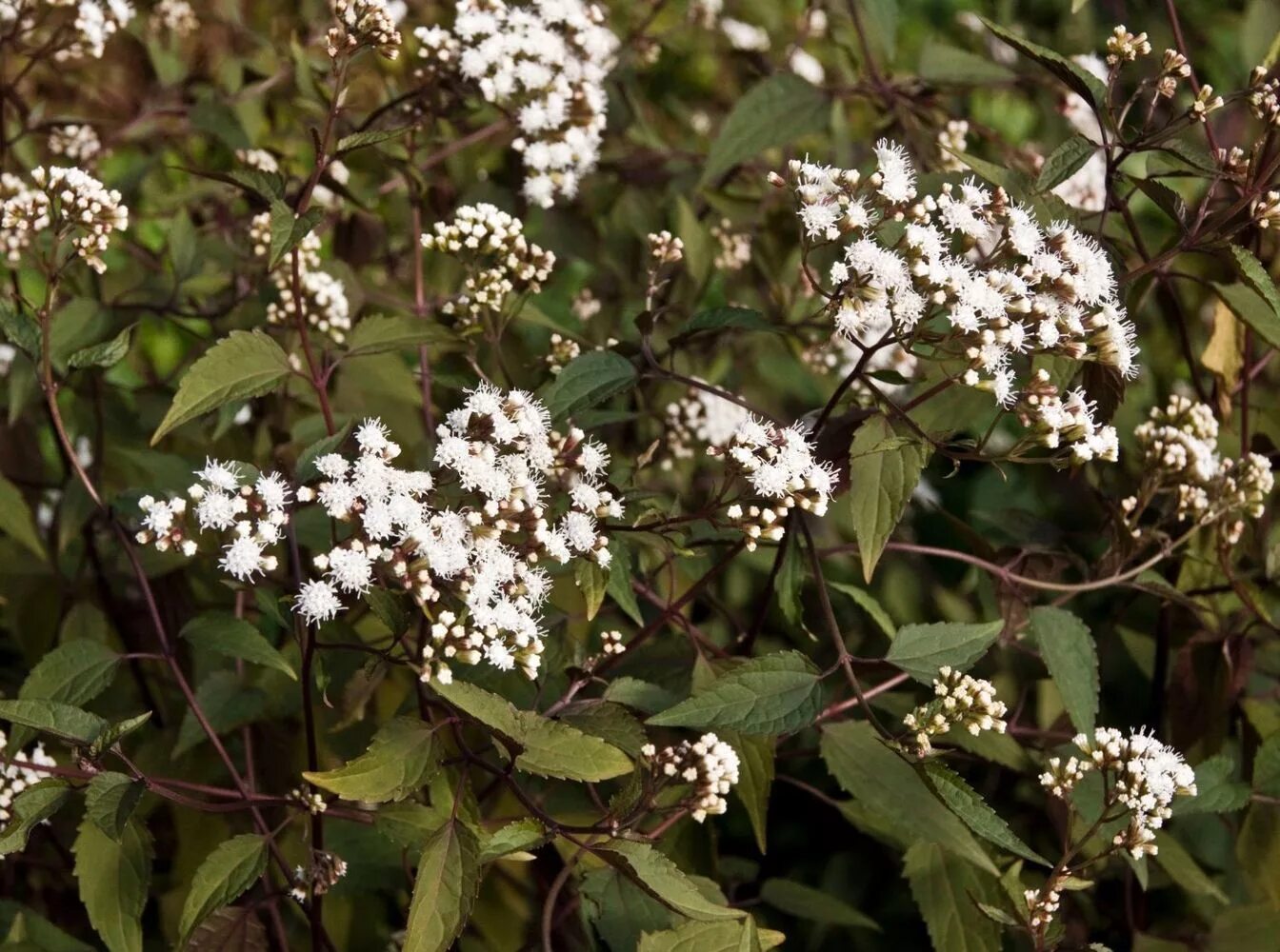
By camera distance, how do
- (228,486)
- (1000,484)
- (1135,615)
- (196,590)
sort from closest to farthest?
(228,486) → (196,590) → (1135,615) → (1000,484)

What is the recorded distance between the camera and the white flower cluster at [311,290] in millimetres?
1924

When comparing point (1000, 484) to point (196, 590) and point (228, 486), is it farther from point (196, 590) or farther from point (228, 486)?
point (228, 486)

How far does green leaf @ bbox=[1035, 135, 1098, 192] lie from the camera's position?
1484 millimetres

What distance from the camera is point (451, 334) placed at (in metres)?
1.68

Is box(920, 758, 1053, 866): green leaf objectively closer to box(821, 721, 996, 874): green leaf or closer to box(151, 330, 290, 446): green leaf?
box(821, 721, 996, 874): green leaf

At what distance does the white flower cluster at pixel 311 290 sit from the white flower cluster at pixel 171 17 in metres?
1.11

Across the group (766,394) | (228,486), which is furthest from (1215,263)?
(228,486)

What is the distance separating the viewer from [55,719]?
1.36m

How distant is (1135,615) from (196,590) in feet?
5.52

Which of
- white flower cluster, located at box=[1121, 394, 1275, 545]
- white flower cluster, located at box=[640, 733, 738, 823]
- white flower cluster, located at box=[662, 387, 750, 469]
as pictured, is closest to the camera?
white flower cluster, located at box=[640, 733, 738, 823]

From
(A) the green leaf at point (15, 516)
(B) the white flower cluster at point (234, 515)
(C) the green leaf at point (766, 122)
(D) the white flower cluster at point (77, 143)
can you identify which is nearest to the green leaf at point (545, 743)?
(B) the white flower cluster at point (234, 515)

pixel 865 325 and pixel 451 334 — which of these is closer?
pixel 865 325

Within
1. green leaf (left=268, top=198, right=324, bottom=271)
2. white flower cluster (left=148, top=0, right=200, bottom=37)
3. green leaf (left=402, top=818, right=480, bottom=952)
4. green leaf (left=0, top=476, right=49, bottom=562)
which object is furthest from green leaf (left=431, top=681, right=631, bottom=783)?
white flower cluster (left=148, top=0, right=200, bottom=37)

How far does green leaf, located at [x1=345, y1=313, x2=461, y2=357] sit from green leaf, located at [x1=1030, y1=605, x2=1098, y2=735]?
0.89 metres
